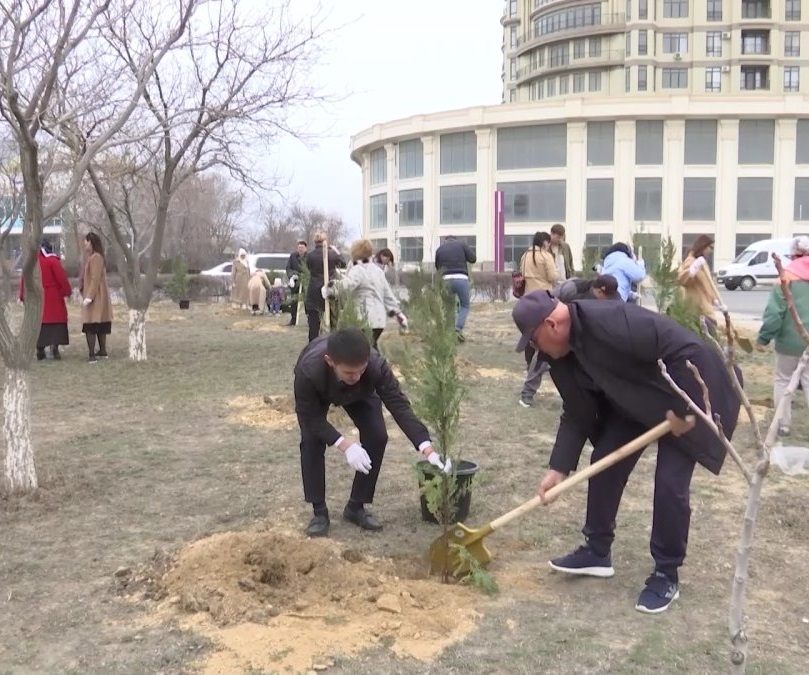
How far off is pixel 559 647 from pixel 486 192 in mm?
51362

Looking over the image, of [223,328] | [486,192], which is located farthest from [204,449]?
[486,192]

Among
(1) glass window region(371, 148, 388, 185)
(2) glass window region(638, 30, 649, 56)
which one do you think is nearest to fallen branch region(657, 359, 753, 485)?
(1) glass window region(371, 148, 388, 185)

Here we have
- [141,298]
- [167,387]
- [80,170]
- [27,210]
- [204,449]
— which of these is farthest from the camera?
[141,298]

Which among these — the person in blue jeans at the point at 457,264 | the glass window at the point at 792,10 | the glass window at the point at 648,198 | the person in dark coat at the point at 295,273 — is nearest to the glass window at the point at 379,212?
the glass window at the point at 648,198

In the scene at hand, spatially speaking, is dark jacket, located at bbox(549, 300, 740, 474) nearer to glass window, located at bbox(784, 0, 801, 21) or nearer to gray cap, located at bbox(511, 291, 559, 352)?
gray cap, located at bbox(511, 291, 559, 352)

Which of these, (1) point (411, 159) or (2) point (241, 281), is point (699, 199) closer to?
(1) point (411, 159)

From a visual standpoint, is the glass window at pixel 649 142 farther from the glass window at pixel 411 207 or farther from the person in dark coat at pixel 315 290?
the person in dark coat at pixel 315 290

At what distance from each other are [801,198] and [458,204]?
21.0 m

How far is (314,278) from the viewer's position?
1059 cm

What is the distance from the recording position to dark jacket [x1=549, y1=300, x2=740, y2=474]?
320 cm

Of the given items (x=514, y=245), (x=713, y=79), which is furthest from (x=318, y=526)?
(x=713, y=79)

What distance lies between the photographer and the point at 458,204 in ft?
180

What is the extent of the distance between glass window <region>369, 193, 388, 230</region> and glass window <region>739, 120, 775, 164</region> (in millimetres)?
24031

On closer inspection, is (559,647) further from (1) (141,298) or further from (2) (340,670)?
(1) (141,298)
